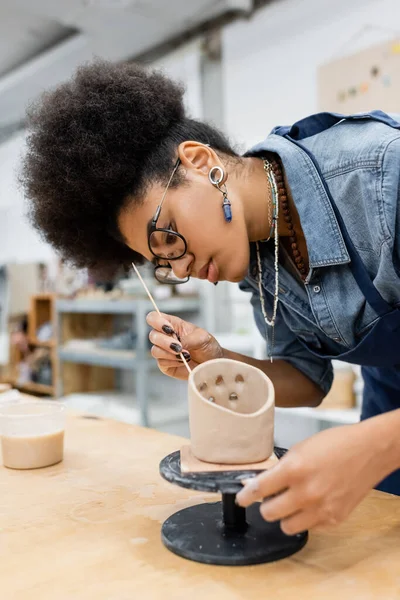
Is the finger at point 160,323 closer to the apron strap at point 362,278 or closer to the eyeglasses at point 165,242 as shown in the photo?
the eyeglasses at point 165,242

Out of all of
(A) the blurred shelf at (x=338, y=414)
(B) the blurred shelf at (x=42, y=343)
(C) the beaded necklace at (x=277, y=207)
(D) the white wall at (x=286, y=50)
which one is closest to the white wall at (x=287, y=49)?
(D) the white wall at (x=286, y=50)

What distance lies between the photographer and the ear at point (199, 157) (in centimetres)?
110

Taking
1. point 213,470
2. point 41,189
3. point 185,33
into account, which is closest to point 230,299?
point 185,33

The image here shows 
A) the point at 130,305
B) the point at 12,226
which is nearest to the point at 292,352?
the point at 130,305

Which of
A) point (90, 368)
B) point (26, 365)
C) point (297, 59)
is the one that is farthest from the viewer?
point (26, 365)

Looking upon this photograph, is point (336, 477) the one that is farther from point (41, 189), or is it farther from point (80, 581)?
point (41, 189)

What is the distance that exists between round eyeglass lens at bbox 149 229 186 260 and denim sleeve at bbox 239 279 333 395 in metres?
0.27

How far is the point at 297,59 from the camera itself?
127 inches

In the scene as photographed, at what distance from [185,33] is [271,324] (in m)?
3.22

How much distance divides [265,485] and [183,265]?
0.57 metres

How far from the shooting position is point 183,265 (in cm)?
115

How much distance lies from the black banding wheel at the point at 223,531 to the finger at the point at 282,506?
0.04m

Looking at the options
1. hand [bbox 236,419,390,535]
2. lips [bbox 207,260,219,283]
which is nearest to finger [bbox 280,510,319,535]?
hand [bbox 236,419,390,535]

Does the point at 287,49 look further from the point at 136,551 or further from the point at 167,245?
the point at 136,551
